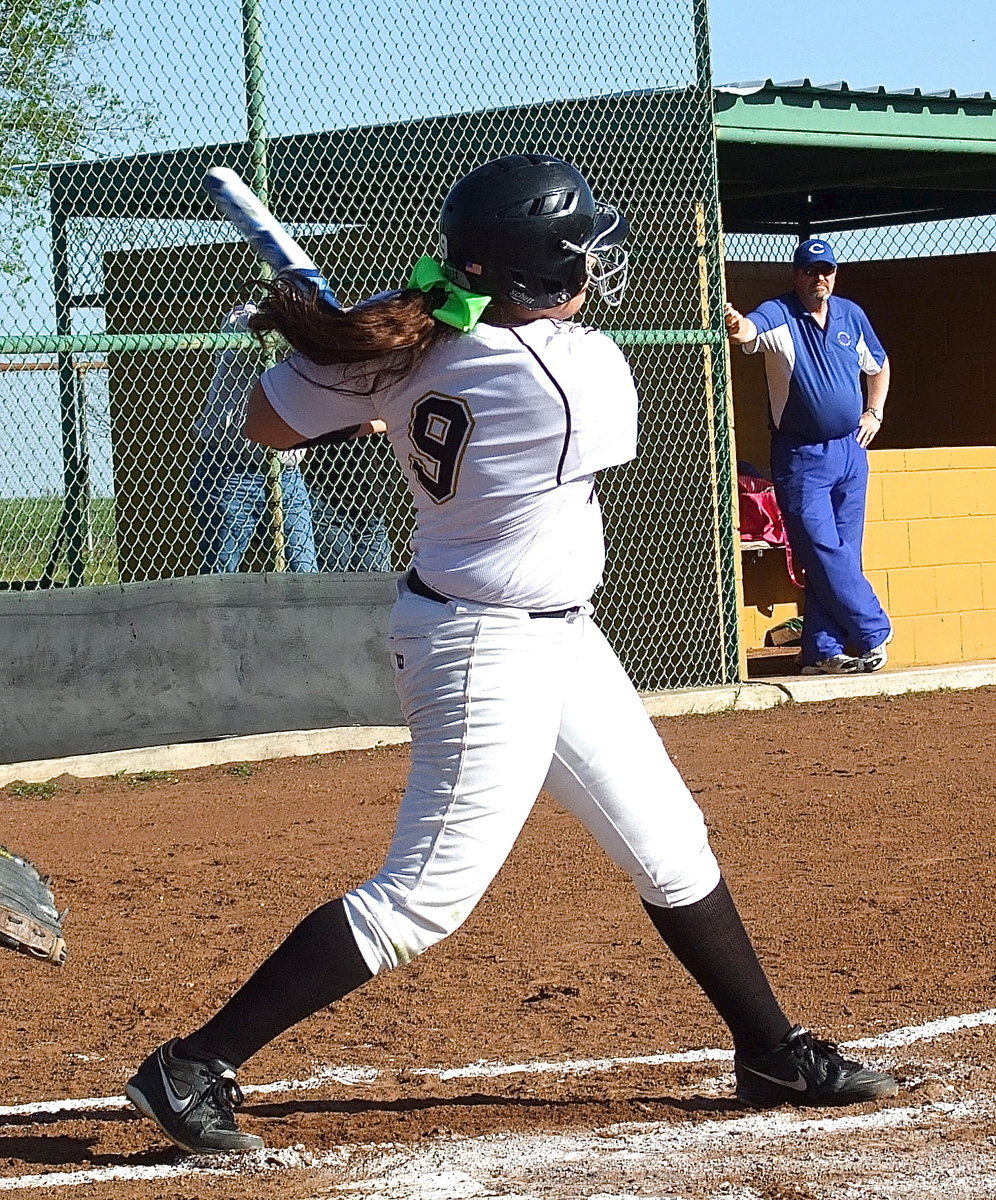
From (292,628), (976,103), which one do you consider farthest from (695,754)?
(976,103)

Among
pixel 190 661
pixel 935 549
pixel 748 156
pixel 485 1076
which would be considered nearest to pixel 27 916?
pixel 485 1076

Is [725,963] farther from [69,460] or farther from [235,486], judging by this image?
[69,460]

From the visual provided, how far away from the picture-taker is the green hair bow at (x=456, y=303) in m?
3.21

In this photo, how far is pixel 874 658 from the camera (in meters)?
10.5

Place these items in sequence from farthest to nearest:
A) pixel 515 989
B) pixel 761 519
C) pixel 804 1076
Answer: pixel 761 519
pixel 515 989
pixel 804 1076

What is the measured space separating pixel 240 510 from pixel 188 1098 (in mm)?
5765

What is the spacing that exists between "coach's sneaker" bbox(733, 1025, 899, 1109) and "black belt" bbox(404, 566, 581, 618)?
973 millimetres

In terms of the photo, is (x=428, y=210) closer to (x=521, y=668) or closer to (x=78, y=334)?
(x=78, y=334)

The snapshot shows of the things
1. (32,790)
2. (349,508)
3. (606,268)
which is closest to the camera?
(606,268)

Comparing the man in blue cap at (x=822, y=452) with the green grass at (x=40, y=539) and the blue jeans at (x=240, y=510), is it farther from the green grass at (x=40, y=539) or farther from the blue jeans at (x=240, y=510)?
the green grass at (x=40, y=539)

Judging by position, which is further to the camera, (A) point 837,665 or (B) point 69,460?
(A) point 837,665

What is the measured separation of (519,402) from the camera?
3219 millimetres

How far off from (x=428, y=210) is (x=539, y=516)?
6845 millimetres

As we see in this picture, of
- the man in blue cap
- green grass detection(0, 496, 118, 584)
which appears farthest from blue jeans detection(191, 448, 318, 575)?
the man in blue cap
